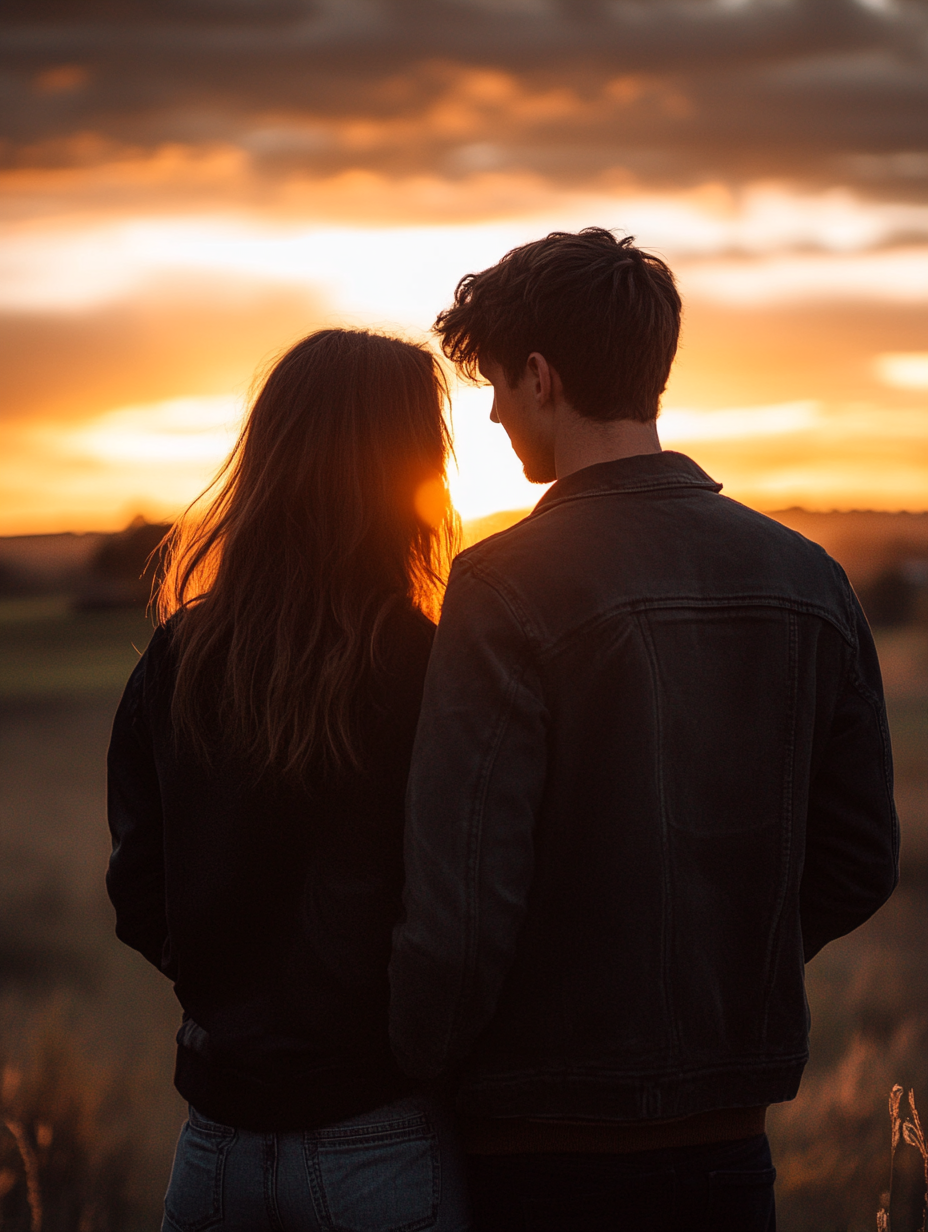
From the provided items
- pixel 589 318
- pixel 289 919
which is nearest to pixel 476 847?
pixel 289 919

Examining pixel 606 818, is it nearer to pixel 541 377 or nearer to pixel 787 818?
pixel 787 818

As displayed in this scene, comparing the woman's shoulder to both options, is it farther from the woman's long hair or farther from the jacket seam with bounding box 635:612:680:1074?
the jacket seam with bounding box 635:612:680:1074

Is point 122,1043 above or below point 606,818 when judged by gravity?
below

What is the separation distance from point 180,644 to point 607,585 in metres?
0.65

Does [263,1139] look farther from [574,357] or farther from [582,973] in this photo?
[574,357]

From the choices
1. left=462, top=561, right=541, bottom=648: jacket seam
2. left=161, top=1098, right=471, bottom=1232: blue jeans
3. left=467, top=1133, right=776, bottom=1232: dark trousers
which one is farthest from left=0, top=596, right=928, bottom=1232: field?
left=467, top=1133, right=776, bottom=1232: dark trousers

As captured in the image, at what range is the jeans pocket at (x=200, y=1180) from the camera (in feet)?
5.13

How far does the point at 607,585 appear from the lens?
1525 millimetres

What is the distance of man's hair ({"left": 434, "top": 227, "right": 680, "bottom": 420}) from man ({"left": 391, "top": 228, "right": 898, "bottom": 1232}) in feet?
0.08

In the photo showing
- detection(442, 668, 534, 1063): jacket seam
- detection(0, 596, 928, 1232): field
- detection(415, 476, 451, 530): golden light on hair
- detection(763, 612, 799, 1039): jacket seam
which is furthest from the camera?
detection(0, 596, 928, 1232): field

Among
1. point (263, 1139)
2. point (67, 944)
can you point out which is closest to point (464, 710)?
point (263, 1139)

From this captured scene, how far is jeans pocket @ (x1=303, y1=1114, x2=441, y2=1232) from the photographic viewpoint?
1527mm

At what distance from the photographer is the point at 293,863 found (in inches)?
61.2

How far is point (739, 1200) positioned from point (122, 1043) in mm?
5567
